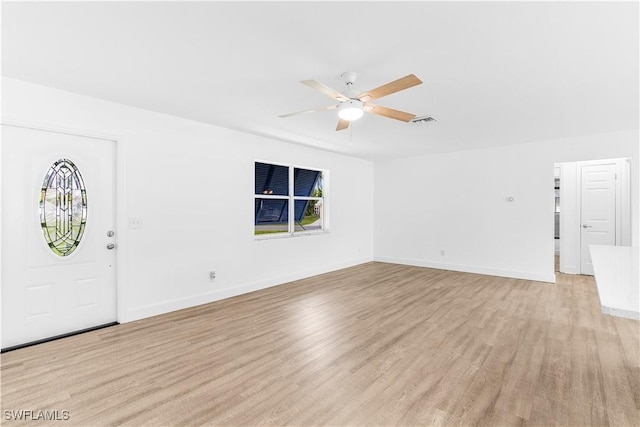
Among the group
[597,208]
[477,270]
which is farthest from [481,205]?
[597,208]

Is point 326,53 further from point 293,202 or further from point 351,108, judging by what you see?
point 293,202

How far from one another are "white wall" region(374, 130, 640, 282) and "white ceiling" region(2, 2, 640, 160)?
1548mm

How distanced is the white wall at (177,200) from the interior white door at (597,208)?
555cm

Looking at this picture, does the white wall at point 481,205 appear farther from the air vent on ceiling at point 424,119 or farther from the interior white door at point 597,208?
the air vent on ceiling at point 424,119

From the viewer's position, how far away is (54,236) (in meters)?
3.01

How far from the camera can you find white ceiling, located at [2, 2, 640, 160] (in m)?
1.79

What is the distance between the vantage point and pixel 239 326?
129 inches

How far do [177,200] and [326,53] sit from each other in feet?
8.88

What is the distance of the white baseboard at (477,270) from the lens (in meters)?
5.31

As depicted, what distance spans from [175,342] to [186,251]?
1342 millimetres

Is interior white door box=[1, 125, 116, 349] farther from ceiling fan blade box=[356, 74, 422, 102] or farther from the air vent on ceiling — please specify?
the air vent on ceiling

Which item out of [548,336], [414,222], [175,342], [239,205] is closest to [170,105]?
[239,205]

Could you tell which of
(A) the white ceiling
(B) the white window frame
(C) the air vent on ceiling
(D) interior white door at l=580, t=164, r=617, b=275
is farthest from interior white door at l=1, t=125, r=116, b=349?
(D) interior white door at l=580, t=164, r=617, b=275

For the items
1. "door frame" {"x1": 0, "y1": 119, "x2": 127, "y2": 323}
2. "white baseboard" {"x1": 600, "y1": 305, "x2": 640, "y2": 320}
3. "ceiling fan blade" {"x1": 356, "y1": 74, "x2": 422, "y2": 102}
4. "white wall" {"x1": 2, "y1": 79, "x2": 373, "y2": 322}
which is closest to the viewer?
"white baseboard" {"x1": 600, "y1": 305, "x2": 640, "y2": 320}
